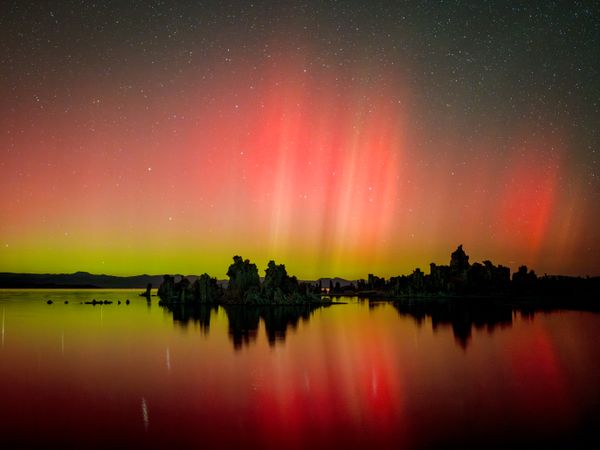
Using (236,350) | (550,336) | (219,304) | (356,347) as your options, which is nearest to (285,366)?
(236,350)

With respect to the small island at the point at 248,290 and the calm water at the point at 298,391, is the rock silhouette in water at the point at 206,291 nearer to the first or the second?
the small island at the point at 248,290

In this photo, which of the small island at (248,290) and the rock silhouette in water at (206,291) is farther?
the rock silhouette in water at (206,291)

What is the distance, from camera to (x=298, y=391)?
24656mm

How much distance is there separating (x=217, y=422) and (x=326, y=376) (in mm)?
11338

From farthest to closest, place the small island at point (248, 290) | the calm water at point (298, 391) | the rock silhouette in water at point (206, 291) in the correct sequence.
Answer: the rock silhouette in water at point (206, 291)
the small island at point (248, 290)
the calm water at point (298, 391)

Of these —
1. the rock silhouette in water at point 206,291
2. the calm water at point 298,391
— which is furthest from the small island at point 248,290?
the calm water at point 298,391

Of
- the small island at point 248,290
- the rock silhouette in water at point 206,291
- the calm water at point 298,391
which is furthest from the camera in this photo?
the rock silhouette in water at point 206,291

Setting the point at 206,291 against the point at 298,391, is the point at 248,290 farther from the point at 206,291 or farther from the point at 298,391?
the point at 298,391

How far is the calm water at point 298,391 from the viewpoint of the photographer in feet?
56.9

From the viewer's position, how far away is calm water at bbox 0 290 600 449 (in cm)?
1733

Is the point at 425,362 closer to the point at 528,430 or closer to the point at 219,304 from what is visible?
the point at 528,430

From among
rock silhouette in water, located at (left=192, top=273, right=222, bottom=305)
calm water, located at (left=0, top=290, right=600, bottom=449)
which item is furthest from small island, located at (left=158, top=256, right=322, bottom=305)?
calm water, located at (left=0, top=290, right=600, bottom=449)

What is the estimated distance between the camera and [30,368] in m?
32.4

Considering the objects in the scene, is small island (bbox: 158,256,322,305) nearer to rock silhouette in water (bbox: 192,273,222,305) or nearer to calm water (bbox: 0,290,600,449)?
rock silhouette in water (bbox: 192,273,222,305)
